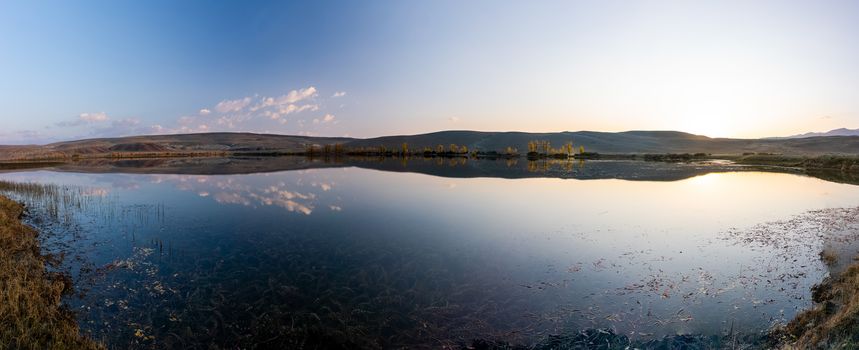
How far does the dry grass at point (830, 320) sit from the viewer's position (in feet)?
20.2

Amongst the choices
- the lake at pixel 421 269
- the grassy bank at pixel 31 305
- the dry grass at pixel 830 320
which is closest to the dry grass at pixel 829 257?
the lake at pixel 421 269

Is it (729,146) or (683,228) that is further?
(729,146)

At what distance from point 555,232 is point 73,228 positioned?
21.2 meters

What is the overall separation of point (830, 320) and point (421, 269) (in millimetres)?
8953

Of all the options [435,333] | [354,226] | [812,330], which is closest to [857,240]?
[812,330]

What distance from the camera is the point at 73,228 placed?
17.5 meters

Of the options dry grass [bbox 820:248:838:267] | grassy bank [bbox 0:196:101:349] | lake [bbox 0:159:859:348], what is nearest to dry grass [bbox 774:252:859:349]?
lake [bbox 0:159:859:348]

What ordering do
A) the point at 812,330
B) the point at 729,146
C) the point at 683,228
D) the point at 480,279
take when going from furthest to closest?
the point at 729,146 < the point at 683,228 < the point at 480,279 < the point at 812,330

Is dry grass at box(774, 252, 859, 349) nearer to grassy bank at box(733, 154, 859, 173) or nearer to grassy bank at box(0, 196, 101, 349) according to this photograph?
grassy bank at box(0, 196, 101, 349)

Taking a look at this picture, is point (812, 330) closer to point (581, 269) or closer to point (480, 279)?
point (581, 269)

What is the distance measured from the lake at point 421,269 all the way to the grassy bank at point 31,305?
57 cm

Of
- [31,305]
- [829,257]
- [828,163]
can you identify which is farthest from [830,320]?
[828,163]

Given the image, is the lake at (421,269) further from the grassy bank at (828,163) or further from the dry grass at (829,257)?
the grassy bank at (828,163)

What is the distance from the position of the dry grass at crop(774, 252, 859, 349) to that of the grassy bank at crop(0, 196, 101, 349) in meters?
11.8
